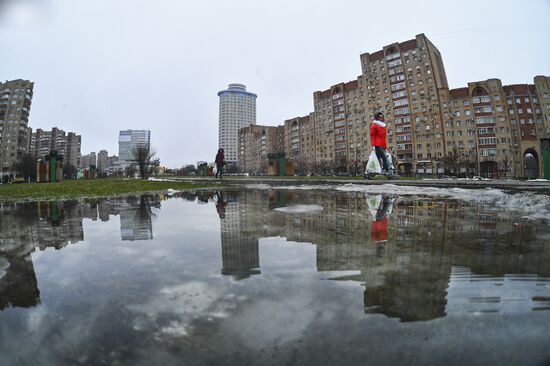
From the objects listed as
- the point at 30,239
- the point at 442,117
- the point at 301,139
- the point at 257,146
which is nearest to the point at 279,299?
the point at 30,239

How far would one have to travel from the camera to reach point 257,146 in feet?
481

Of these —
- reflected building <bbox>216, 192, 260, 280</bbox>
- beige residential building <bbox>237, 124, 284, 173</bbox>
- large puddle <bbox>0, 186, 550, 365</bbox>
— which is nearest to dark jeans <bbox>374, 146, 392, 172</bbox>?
large puddle <bbox>0, 186, 550, 365</bbox>

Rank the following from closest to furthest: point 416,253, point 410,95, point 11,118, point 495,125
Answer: point 416,253, point 495,125, point 410,95, point 11,118

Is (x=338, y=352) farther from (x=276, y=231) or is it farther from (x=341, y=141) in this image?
(x=341, y=141)

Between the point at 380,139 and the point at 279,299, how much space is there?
1077 centimetres

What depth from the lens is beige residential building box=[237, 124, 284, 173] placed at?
13775cm

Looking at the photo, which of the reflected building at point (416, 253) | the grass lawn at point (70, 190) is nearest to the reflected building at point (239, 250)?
the reflected building at point (416, 253)

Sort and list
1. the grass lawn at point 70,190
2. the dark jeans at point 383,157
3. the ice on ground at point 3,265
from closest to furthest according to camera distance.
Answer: the ice on ground at point 3,265 → the dark jeans at point 383,157 → the grass lawn at point 70,190

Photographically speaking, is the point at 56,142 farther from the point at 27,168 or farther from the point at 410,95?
the point at 410,95

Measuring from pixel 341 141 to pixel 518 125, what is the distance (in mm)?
46831

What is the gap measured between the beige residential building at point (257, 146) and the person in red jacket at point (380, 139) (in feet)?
376

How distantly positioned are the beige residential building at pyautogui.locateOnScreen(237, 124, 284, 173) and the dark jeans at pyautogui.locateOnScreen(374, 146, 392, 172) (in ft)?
376

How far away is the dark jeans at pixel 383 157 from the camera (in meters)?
11.9

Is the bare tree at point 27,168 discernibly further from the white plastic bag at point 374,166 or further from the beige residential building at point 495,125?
the beige residential building at point 495,125
